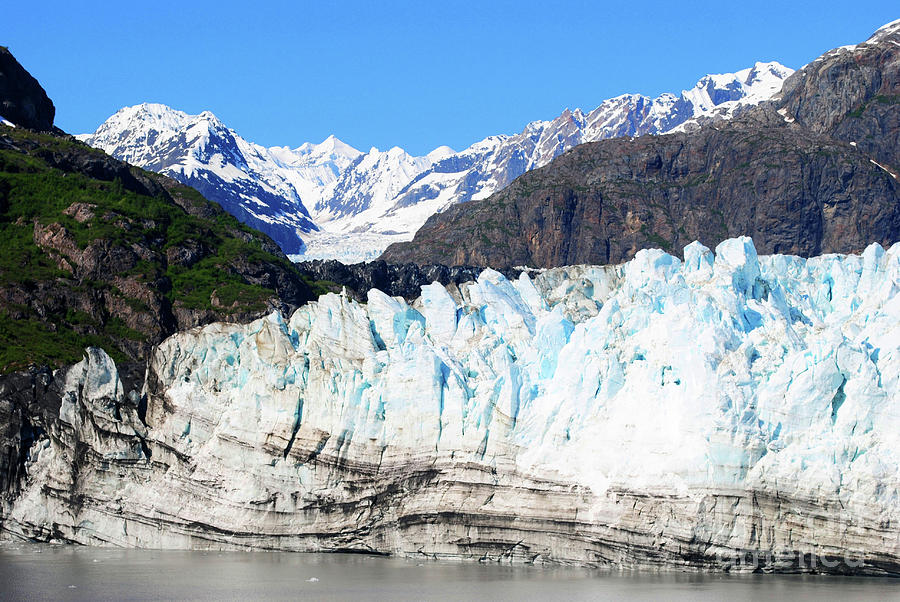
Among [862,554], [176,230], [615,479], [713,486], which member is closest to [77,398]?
[615,479]

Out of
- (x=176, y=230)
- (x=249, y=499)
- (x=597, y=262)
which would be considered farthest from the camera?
(x=597, y=262)

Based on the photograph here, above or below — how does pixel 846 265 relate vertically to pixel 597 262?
below

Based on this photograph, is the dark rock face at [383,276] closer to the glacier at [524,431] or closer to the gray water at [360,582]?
the glacier at [524,431]

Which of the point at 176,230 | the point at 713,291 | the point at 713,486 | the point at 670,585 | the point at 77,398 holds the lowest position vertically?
the point at 670,585

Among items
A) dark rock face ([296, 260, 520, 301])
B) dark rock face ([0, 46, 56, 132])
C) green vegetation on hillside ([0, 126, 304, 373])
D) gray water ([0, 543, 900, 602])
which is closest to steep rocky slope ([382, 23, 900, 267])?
dark rock face ([296, 260, 520, 301])

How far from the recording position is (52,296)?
3246 inches

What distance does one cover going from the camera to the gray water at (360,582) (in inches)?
1656

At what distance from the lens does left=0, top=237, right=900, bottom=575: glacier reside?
148 feet

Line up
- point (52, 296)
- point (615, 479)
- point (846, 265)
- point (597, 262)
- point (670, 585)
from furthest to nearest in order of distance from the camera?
point (597, 262) → point (52, 296) → point (846, 265) → point (615, 479) → point (670, 585)

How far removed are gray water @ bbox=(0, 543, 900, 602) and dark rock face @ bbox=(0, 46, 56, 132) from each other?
7448cm

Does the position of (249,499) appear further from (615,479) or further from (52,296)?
(52,296)

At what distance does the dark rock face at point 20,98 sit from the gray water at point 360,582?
74.5 m

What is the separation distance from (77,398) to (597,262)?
11510 centimetres

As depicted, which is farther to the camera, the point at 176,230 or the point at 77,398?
the point at 176,230
